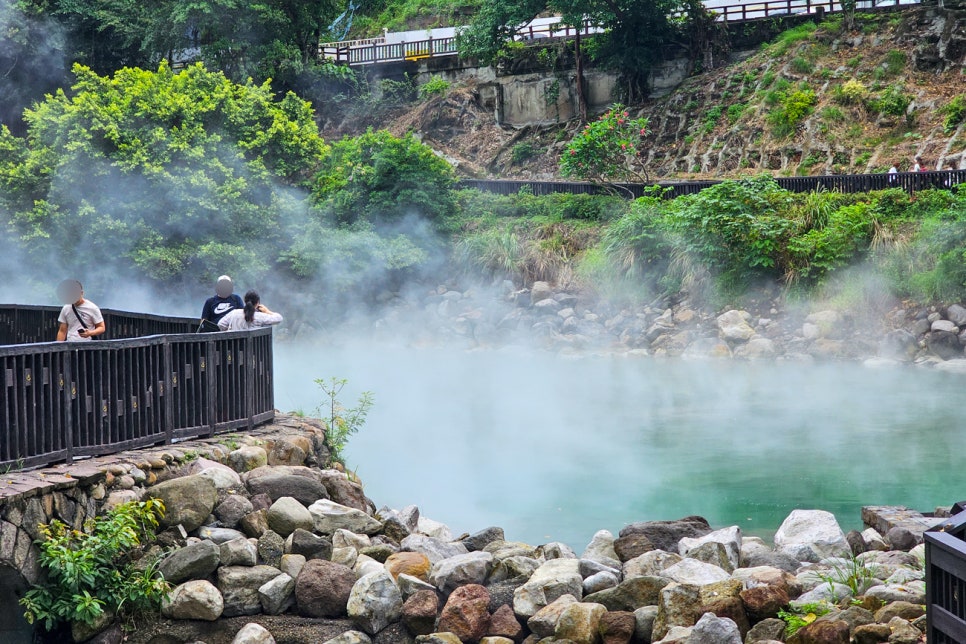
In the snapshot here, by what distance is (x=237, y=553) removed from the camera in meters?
7.04

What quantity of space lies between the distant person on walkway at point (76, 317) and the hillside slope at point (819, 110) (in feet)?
80.3

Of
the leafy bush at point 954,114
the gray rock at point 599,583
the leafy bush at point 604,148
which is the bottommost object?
the gray rock at point 599,583

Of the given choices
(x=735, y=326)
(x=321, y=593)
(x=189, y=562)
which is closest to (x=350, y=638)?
(x=321, y=593)

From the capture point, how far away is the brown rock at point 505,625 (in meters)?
6.83

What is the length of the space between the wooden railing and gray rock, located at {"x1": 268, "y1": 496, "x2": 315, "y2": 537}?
30915 mm

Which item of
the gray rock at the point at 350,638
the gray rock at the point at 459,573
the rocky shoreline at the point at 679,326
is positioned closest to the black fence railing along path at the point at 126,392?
the gray rock at the point at 350,638

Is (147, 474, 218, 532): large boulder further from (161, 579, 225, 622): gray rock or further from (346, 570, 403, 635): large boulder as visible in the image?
(346, 570, 403, 635): large boulder

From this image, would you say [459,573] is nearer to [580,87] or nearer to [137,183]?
[137,183]

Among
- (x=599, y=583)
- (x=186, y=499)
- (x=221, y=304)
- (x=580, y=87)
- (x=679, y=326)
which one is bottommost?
(x=599, y=583)

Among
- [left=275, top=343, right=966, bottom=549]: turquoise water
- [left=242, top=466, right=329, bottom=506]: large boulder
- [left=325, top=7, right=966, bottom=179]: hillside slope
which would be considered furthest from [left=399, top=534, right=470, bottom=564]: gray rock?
[left=325, top=7, right=966, bottom=179]: hillside slope

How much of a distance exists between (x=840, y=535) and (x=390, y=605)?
3767 mm

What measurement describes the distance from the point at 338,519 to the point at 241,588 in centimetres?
118

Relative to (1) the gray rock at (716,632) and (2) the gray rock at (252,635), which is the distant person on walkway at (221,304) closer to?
(2) the gray rock at (252,635)

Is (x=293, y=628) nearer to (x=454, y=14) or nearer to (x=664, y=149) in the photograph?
(x=664, y=149)
